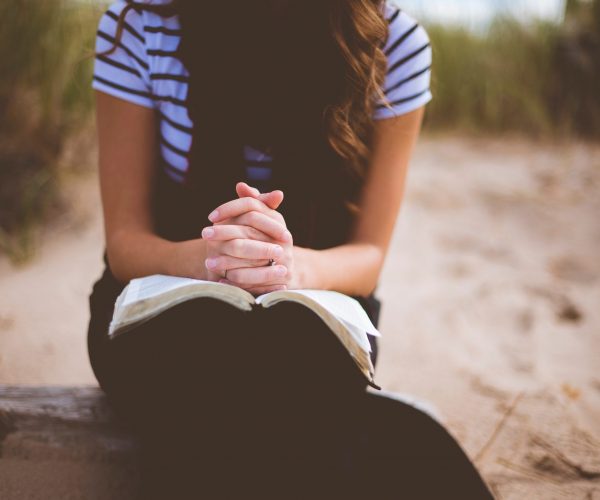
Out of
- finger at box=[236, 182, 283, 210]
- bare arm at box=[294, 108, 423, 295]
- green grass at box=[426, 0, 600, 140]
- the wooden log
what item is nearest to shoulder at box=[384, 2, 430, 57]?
bare arm at box=[294, 108, 423, 295]

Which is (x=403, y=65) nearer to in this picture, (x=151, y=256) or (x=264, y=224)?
(x=264, y=224)

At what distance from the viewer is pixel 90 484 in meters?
1.20

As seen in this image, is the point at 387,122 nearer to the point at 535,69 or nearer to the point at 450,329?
the point at 450,329

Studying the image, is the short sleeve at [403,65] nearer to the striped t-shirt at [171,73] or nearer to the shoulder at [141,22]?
the striped t-shirt at [171,73]

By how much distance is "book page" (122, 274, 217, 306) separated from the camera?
87cm

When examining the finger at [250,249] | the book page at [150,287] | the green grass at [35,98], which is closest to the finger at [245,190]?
the finger at [250,249]

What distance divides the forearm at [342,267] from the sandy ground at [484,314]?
2.23 ft

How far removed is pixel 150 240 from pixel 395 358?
1.20 meters

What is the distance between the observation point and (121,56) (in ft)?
3.70

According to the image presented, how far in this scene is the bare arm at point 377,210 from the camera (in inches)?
46.2

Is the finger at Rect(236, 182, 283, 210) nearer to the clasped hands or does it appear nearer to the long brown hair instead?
the clasped hands

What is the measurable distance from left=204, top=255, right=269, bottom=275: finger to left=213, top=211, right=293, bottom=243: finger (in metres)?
0.06

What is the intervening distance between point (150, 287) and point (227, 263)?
148 millimetres

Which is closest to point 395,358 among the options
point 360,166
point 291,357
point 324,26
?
point 360,166
